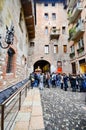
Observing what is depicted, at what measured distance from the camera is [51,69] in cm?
1923

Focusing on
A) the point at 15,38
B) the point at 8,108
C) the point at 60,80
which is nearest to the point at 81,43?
the point at 60,80

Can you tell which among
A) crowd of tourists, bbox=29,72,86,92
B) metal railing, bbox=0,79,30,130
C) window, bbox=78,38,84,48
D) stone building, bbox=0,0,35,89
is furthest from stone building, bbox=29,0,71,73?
metal railing, bbox=0,79,30,130

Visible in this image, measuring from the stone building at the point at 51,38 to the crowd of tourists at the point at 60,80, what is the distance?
504 centimetres

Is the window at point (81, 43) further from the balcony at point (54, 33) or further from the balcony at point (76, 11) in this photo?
the balcony at point (54, 33)

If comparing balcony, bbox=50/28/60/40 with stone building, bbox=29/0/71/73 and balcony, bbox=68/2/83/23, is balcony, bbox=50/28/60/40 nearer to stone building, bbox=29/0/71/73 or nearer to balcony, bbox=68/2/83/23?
stone building, bbox=29/0/71/73

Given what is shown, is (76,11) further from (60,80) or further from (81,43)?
(60,80)

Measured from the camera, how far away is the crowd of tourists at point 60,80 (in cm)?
1076

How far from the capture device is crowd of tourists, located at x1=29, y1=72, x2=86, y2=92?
424 inches

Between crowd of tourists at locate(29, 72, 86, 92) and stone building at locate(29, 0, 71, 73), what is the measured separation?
5044 mm

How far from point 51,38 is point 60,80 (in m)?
8.46

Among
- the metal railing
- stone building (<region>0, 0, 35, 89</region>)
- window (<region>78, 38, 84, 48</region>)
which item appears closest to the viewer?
the metal railing

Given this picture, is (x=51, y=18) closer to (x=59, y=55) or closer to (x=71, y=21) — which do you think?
(x=71, y=21)

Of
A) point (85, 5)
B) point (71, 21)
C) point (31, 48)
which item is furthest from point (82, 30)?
point (31, 48)

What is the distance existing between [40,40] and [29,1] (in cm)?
1113
